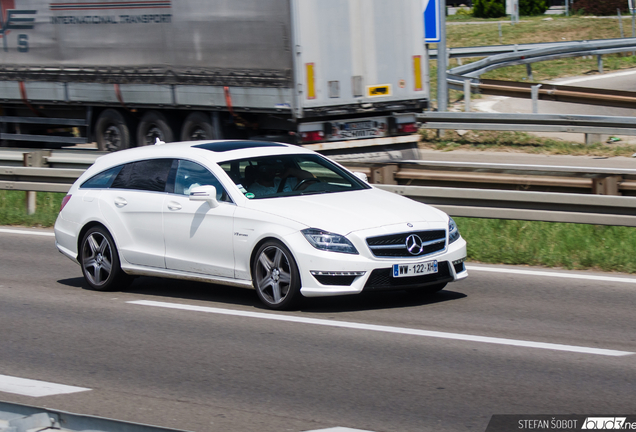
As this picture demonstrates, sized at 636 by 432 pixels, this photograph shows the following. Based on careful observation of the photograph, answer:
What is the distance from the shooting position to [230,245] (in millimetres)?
8344

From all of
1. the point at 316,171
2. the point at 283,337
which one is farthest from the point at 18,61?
the point at 283,337

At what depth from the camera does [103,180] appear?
975 cm

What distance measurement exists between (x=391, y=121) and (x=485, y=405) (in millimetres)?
11272

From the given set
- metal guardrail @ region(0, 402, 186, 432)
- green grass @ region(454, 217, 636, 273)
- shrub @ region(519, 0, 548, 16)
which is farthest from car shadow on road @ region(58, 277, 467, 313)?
shrub @ region(519, 0, 548, 16)

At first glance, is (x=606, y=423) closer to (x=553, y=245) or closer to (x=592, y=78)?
(x=553, y=245)

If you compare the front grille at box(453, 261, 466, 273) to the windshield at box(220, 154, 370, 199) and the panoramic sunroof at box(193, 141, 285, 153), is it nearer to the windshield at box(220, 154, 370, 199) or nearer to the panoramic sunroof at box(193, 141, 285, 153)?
the windshield at box(220, 154, 370, 199)

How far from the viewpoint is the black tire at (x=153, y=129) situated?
694 inches

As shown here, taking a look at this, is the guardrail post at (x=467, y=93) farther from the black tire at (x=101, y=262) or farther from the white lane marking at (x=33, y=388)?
the white lane marking at (x=33, y=388)

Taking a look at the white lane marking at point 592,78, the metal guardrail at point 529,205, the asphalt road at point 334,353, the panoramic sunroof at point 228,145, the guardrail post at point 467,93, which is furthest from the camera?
the white lane marking at point 592,78

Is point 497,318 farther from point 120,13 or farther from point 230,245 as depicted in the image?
point 120,13

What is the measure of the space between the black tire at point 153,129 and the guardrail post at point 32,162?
294cm

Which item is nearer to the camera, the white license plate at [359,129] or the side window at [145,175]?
the side window at [145,175]

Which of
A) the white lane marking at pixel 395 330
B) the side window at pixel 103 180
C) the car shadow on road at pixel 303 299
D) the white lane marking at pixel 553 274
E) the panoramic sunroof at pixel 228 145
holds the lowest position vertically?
the white lane marking at pixel 553 274

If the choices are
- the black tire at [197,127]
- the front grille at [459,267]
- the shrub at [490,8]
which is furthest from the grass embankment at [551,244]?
the shrub at [490,8]
